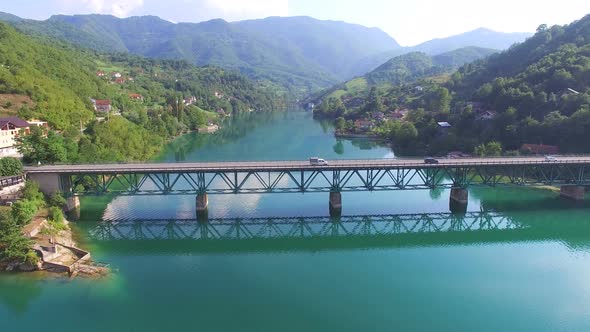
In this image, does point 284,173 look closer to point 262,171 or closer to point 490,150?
point 262,171

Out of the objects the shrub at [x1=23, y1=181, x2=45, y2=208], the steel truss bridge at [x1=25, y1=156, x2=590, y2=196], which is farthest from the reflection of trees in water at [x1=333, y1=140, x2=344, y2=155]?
the shrub at [x1=23, y1=181, x2=45, y2=208]

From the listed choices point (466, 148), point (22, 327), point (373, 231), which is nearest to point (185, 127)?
point (466, 148)

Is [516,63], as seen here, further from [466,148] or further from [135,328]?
[135,328]

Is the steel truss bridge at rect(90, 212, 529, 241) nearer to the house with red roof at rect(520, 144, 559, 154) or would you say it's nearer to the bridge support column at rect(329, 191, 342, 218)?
the bridge support column at rect(329, 191, 342, 218)

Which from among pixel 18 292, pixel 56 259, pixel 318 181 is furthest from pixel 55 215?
pixel 318 181

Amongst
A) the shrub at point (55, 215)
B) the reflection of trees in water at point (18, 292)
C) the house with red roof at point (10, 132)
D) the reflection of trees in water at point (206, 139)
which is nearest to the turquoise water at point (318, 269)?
the reflection of trees in water at point (18, 292)

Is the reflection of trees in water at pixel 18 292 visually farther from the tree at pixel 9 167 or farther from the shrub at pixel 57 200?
the tree at pixel 9 167
